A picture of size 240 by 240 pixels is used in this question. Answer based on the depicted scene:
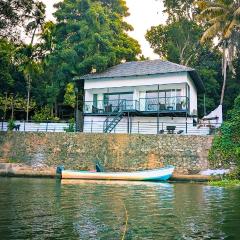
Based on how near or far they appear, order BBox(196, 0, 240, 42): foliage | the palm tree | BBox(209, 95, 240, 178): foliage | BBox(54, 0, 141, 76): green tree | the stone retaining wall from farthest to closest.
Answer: BBox(54, 0, 141, 76): green tree
BBox(196, 0, 240, 42): foliage
the palm tree
the stone retaining wall
BBox(209, 95, 240, 178): foliage

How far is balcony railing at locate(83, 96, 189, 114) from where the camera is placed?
31.8 metres

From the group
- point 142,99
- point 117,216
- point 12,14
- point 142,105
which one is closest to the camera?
point 117,216

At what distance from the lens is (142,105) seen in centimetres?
3350

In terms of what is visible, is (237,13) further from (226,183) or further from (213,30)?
(226,183)

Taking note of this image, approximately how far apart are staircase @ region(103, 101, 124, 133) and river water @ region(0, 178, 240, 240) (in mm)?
14911

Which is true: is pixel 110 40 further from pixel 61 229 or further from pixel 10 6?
pixel 61 229

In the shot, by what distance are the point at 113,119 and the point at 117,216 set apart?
20.9 meters

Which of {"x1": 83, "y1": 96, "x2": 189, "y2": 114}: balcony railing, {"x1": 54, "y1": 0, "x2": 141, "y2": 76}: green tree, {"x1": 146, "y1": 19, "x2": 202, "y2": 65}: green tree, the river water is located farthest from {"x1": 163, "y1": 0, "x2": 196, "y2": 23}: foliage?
the river water

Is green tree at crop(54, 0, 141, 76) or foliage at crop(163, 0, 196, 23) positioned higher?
foliage at crop(163, 0, 196, 23)

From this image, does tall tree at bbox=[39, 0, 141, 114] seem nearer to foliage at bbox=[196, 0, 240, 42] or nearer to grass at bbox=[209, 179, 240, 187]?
foliage at bbox=[196, 0, 240, 42]

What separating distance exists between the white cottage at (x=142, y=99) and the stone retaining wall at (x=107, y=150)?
323 centimetres

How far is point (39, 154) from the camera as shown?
28.8 m

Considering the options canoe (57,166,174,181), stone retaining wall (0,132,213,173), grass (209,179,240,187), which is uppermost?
stone retaining wall (0,132,213,173)

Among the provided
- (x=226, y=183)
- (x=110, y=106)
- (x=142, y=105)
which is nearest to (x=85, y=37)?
(x=110, y=106)
